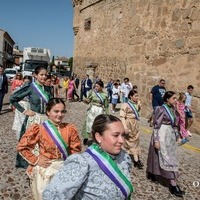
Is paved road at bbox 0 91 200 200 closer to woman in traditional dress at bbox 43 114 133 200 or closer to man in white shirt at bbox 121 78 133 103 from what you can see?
woman in traditional dress at bbox 43 114 133 200

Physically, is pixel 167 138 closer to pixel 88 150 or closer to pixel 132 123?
pixel 132 123

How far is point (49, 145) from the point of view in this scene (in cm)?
308

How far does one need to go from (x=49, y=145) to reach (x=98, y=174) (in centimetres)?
117

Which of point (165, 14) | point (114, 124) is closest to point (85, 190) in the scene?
point (114, 124)

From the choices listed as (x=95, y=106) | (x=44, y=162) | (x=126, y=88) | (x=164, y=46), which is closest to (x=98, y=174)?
(x=44, y=162)

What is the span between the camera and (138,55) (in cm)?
1203

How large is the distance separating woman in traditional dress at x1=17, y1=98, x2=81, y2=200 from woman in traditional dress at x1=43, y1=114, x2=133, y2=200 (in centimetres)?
99

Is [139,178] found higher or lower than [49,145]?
lower

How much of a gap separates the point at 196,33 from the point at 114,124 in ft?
27.3

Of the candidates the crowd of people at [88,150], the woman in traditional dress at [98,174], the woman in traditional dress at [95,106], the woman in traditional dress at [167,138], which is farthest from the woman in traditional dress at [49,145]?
the woman in traditional dress at [95,106]

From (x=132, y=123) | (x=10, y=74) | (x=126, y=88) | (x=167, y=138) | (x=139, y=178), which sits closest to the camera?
(x=167, y=138)

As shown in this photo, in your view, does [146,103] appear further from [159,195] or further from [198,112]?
[159,195]

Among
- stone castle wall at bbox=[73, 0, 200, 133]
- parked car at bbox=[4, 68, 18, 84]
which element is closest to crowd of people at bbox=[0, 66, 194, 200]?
stone castle wall at bbox=[73, 0, 200, 133]

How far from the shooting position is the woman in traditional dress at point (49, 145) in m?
2.99
